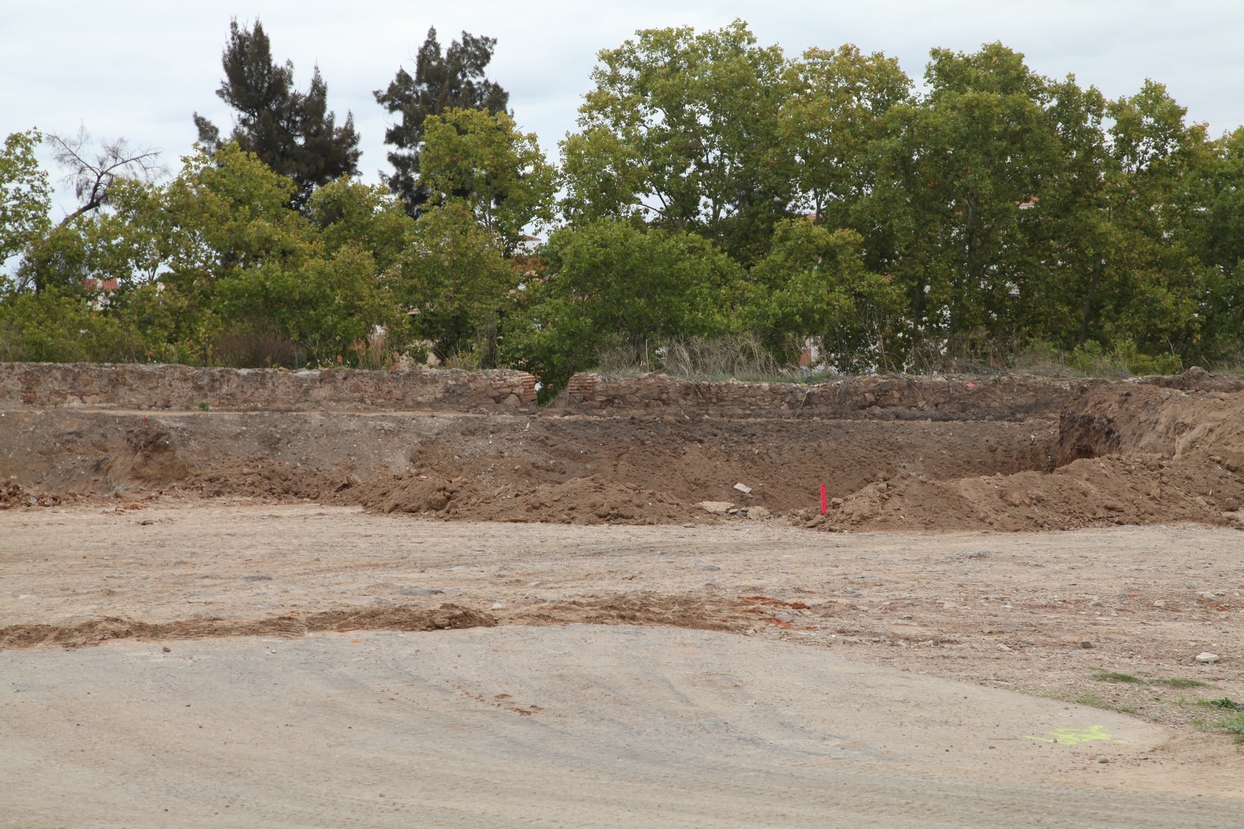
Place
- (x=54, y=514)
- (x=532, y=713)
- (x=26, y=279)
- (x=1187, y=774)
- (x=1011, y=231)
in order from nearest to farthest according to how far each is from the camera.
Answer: (x=1187, y=774)
(x=532, y=713)
(x=54, y=514)
(x=26, y=279)
(x=1011, y=231)

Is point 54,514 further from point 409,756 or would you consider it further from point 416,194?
point 416,194

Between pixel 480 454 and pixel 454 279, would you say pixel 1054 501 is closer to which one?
pixel 480 454

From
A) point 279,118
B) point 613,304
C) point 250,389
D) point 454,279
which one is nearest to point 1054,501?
point 613,304

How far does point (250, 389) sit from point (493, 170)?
45.5 ft

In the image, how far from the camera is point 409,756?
16.0ft

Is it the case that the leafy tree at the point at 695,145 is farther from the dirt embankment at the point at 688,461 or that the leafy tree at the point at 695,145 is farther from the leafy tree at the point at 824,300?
the dirt embankment at the point at 688,461

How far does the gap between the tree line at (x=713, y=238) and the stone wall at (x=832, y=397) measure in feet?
10.2

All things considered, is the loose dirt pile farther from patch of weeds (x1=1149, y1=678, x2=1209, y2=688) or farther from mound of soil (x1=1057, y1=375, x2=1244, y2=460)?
patch of weeds (x1=1149, y1=678, x2=1209, y2=688)

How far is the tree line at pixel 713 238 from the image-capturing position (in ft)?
87.8

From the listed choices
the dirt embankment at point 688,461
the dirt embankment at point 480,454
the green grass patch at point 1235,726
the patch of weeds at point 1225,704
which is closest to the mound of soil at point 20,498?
the dirt embankment at point 688,461

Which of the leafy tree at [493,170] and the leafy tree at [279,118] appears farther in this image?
the leafy tree at [279,118]

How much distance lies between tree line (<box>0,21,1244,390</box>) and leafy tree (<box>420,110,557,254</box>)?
3.3 inches

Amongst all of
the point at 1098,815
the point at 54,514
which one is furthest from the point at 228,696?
the point at 54,514

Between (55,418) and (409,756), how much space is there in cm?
1677
